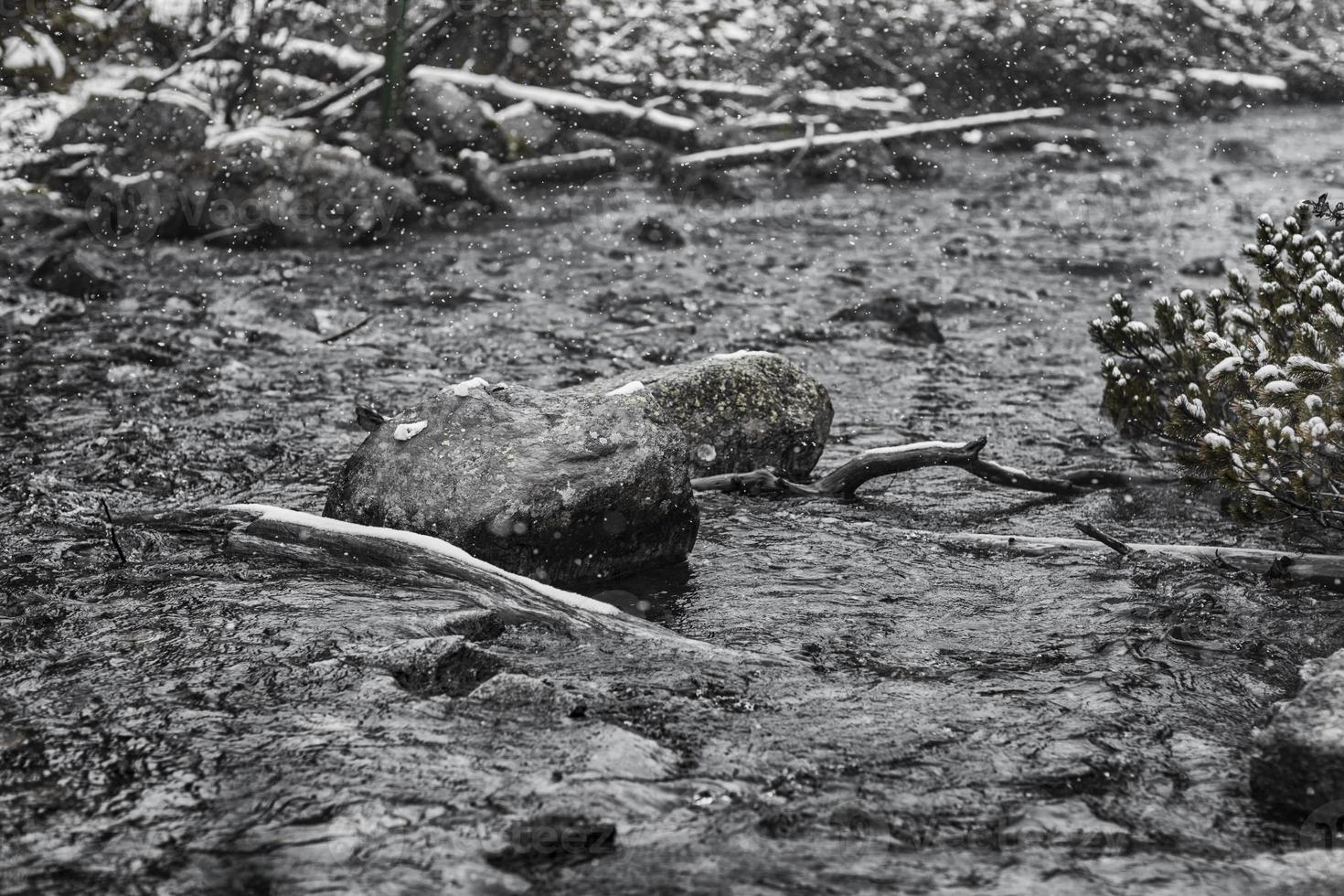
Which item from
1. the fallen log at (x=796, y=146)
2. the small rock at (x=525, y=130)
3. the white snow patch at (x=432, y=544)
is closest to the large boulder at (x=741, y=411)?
the white snow patch at (x=432, y=544)

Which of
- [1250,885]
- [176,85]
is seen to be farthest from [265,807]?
[176,85]

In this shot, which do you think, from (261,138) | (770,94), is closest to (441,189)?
(261,138)

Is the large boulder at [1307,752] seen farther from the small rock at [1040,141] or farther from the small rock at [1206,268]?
the small rock at [1040,141]

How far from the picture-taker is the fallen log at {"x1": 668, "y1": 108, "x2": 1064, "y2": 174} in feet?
55.8

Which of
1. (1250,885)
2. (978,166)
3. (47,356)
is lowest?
(1250,885)

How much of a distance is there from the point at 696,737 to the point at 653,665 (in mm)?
650

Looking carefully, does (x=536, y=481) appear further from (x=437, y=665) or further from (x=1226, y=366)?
(x=1226, y=366)

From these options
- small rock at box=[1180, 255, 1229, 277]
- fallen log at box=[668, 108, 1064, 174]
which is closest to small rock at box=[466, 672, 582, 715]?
small rock at box=[1180, 255, 1229, 277]

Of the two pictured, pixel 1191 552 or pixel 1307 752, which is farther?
pixel 1191 552

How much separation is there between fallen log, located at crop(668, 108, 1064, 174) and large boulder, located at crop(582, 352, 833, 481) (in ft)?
31.4

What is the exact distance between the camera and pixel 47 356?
31.7 ft

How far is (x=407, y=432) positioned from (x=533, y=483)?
75cm

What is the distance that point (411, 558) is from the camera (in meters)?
5.56

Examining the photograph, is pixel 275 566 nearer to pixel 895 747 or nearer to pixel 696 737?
pixel 696 737
